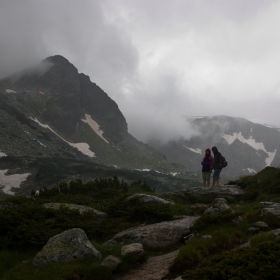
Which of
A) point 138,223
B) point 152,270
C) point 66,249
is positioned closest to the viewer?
point 152,270

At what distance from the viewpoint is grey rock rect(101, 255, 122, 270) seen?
897 cm

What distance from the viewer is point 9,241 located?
10.7 metres

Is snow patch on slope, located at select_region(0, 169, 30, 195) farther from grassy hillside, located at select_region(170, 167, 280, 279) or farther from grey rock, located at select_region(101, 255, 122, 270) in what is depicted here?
grassy hillside, located at select_region(170, 167, 280, 279)

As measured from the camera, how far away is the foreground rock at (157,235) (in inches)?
441

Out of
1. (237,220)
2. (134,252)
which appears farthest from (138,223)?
(237,220)

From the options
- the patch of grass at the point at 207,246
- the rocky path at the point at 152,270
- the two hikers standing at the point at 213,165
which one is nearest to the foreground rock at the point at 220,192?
the two hikers standing at the point at 213,165

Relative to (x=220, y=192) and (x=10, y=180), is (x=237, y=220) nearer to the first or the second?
(x=220, y=192)

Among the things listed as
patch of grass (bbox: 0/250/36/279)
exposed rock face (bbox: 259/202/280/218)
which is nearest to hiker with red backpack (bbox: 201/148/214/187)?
exposed rock face (bbox: 259/202/280/218)

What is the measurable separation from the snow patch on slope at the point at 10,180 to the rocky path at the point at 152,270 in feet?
389

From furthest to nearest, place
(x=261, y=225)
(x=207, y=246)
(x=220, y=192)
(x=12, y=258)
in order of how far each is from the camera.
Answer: (x=220, y=192) → (x=261, y=225) → (x=12, y=258) → (x=207, y=246)

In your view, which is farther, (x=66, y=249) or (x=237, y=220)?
(x=237, y=220)

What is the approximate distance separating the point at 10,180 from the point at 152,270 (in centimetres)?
13297

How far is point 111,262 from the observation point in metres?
9.10

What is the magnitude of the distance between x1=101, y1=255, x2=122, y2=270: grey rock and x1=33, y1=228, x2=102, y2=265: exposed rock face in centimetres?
43
